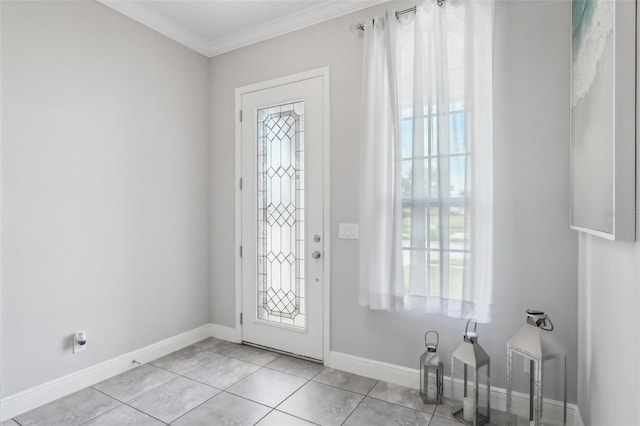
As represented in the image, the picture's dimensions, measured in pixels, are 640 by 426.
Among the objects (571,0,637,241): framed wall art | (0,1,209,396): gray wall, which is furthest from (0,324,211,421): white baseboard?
(571,0,637,241): framed wall art

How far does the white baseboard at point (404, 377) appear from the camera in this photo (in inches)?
78.2

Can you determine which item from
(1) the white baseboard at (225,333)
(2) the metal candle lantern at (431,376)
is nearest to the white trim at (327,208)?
(2) the metal candle lantern at (431,376)

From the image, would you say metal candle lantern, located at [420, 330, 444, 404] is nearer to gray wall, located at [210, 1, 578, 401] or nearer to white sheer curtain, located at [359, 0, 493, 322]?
gray wall, located at [210, 1, 578, 401]

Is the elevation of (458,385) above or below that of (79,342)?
below

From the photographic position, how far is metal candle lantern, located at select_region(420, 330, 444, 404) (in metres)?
2.20

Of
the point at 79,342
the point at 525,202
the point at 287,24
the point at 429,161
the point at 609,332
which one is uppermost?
the point at 287,24

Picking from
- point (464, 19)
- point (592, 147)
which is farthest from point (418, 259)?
point (464, 19)

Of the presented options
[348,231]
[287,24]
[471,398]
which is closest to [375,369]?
[471,398]

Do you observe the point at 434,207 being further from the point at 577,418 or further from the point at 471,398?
the point at 577,418

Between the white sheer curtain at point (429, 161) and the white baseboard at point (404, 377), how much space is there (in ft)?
1.64

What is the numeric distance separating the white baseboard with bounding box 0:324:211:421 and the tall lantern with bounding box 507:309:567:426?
8.80ft

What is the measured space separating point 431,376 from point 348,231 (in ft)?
3.85

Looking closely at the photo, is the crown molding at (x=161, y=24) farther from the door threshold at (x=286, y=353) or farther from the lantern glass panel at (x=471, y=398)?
the lantern glass panel at (x=471, y=398)

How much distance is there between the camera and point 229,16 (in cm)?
286
